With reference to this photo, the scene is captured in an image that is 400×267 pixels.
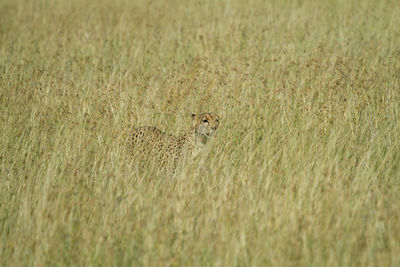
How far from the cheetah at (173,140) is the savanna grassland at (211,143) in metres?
0.13

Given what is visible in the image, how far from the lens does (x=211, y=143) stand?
4414mm

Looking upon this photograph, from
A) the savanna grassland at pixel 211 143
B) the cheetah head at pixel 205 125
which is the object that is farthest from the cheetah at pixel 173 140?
the savanna grassland at pixel 211 143

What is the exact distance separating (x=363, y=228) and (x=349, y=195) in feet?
1.01

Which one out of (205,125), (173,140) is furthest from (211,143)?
(173,140)

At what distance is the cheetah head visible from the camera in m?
4.64

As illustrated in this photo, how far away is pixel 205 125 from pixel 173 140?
330mm

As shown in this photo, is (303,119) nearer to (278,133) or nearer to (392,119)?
(278,133)

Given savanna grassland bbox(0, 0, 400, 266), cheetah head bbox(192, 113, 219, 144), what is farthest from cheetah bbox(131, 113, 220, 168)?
savanna grassland bbox(0, 0, 400, 266)

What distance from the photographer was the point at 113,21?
9.38 meters

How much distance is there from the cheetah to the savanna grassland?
13 centimetres

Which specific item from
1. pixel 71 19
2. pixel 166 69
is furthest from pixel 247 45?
pixel 71 19

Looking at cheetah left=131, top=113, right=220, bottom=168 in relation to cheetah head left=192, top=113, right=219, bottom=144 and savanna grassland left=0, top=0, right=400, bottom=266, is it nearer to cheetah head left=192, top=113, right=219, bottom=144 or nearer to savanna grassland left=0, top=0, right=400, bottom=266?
cheetah head left=192, top=113, right=219, bottom=144

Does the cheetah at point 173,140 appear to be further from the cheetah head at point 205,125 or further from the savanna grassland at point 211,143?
the savanna grassland at point 211,143

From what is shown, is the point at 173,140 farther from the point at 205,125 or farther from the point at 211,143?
the point at 211,143
